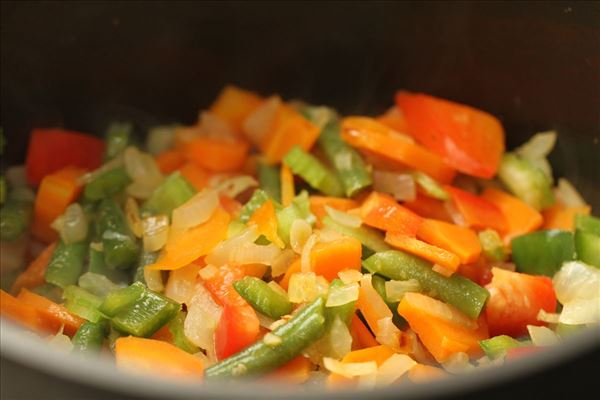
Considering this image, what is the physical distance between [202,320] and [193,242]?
27 cm

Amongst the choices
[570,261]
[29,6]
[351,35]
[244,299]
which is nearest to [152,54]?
[29,6]

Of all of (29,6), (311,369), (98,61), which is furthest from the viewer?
(98,61)

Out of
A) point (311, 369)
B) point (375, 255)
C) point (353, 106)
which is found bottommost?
point (311, 369)

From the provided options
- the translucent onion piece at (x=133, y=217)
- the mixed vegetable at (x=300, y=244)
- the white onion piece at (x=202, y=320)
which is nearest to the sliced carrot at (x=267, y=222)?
the mixed vegetable at (x=300, y=244)

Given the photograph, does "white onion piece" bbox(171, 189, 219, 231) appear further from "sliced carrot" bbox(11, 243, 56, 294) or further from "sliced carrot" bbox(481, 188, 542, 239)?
"sliced carrot" bbox(481, 188, 542, 239)

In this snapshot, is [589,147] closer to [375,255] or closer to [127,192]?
[375,255]

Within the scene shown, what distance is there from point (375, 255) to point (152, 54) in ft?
3.58

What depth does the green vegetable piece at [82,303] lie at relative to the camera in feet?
6.86

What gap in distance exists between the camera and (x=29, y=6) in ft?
8.20

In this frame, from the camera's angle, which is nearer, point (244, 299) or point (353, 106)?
point (244, 299)

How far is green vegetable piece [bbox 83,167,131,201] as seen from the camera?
2.49m

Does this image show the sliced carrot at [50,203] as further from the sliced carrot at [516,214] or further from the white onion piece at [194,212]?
the sliced carrot at [516,214]

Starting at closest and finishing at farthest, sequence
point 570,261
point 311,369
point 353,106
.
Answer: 1. point 311,369
2. point 570,261
3. point 353,106

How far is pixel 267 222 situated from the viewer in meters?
2.23
